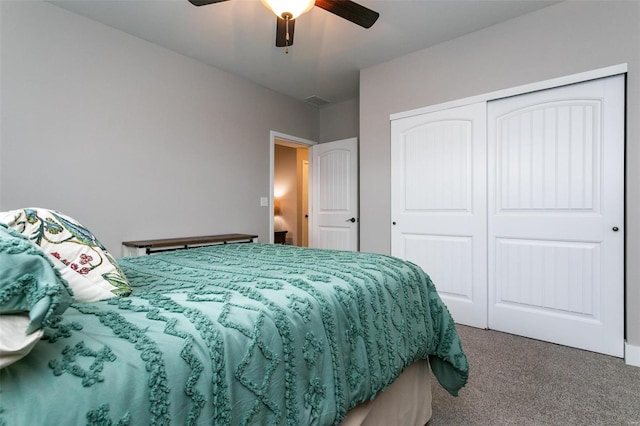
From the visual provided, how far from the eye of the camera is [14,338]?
46cm

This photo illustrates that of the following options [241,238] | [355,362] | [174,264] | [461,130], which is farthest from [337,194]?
[355,362]

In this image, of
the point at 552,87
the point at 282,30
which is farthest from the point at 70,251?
the point at 552,87

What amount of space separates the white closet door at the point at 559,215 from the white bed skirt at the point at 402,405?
166 centimetres

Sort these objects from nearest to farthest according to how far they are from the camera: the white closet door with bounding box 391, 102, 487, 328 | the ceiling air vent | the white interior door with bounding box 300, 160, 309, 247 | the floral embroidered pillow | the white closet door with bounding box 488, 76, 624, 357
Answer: the floral embroidered pillow → the white closet door with bounding box 488, 76, 624, 357 → the white closet door with bounding box 391, 102, 487, 328 → the ceiling air vent → the white interior door with bounding box 300, 160, 309, 247

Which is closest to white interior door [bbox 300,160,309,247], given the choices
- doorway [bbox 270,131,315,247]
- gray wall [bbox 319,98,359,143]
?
doorway [bbox 270,131,315,247]

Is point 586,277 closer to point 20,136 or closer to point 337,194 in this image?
point 337,194

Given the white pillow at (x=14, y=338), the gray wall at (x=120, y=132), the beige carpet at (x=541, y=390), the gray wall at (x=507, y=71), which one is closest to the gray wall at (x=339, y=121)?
the gray wall at (x=507, y=71)

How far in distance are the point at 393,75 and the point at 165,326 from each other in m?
3.40

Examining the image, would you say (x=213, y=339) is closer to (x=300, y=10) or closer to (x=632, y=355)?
(x=300, y=10)

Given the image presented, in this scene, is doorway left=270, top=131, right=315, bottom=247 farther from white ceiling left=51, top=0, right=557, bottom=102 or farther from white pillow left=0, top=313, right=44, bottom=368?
white pillow left=0, top=313, right=44, bottom=368

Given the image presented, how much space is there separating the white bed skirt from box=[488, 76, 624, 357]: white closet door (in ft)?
5.46

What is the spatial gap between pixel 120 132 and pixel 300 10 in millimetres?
1962

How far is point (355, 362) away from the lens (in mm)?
1028

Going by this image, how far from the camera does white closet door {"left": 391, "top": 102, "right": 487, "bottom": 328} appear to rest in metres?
2.88
